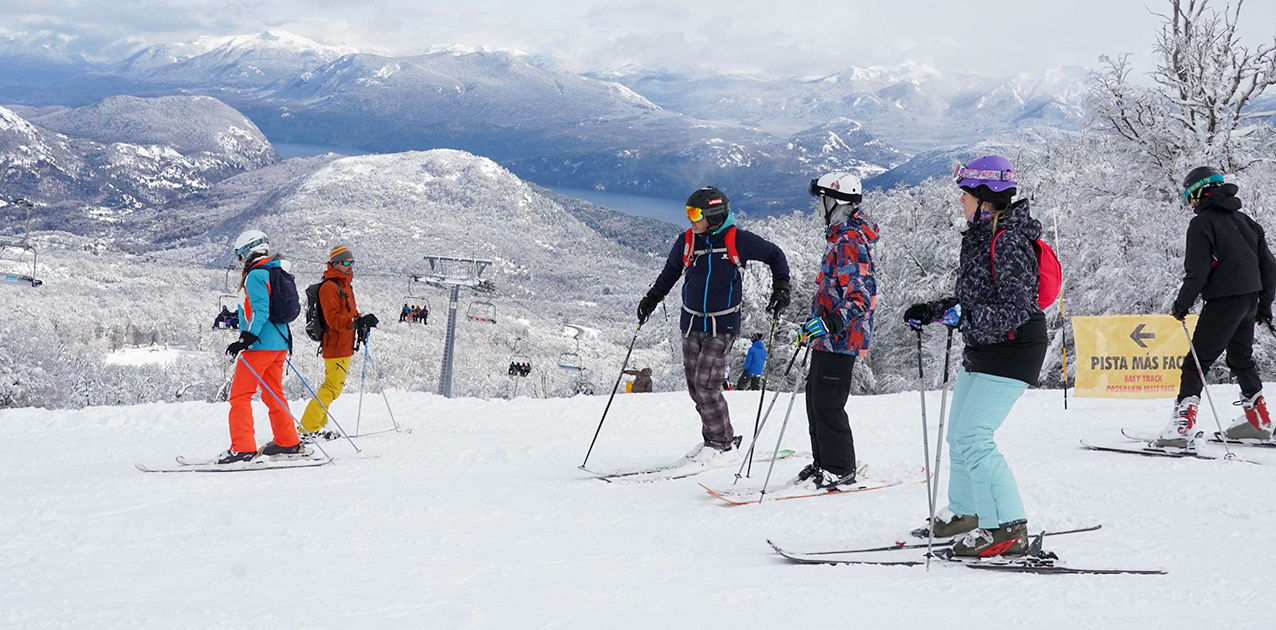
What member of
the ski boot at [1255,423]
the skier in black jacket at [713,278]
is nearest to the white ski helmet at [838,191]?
the skier in black jacket at [713,278]

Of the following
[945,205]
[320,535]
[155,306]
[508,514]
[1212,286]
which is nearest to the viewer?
[320,535]

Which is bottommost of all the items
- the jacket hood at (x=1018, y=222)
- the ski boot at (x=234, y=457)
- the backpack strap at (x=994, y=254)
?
the ski boot at (x=234, y=457)

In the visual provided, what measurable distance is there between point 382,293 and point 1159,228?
86529 millimetres

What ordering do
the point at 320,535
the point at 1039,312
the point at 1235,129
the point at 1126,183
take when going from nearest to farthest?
the point at 1039,312, the point at 320,535, the point at 1235,129, the point at 1126,183

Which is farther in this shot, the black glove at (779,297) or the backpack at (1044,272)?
the black glove at (779,297)

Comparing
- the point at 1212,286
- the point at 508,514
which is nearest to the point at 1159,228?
the point at 1212,286

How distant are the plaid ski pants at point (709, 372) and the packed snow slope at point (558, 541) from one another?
40 cm

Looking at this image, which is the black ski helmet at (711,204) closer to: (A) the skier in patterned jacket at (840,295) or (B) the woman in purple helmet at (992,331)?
(A) the skier in patterned jacket at (840,295)

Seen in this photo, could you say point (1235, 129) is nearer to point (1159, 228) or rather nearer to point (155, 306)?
point (1159, 228)

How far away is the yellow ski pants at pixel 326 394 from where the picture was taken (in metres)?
7.68

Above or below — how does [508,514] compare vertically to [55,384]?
above

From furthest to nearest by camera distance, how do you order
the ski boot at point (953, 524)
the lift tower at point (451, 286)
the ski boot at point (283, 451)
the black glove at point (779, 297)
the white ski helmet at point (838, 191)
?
the lift tower at point (451, 286)
the ski boot at point (283, 451)
the black glove at point (779, 297)
the white ski helmet at point (838, 191)
the ski boot at point (953, 524)

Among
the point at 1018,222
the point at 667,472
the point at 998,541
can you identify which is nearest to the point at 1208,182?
the point at 1018,222

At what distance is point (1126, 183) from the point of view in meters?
20.6
